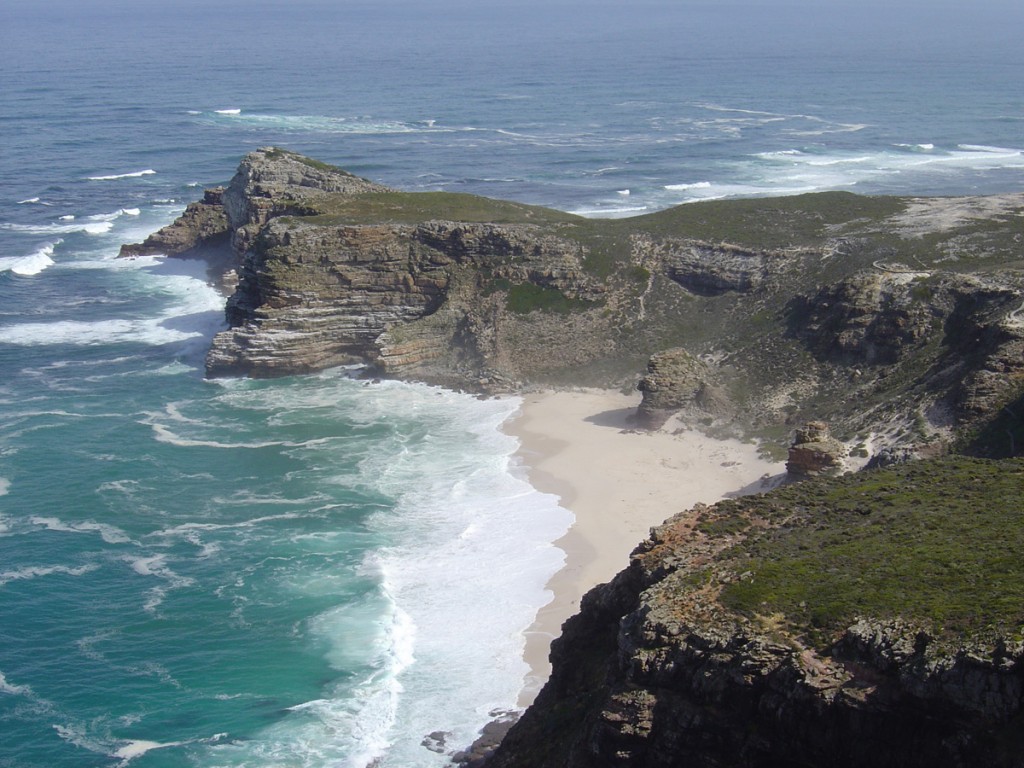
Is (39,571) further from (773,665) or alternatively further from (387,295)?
(773,665)

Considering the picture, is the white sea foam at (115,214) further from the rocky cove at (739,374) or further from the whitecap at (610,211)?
the whitecap at (610,211)

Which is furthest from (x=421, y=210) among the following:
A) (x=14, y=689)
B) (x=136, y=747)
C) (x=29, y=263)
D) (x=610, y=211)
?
(x=136, y=747)

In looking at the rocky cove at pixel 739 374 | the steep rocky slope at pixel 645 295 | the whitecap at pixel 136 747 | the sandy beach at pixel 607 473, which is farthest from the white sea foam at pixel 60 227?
the whitecap at pixel 136 747

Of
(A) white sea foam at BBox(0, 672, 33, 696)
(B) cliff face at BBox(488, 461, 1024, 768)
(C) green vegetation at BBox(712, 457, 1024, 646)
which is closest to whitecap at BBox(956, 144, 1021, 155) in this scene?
(C) green vegetation at BBox(712, 457, 1024, 646)

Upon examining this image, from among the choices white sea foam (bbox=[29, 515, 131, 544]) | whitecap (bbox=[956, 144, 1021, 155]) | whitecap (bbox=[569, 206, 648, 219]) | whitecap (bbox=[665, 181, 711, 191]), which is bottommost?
white sea foam (bbox=[29, 515, 131, 544])

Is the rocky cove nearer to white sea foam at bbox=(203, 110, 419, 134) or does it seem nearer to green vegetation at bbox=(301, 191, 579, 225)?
green vegetation at bbox=(301, 191, 579, 225)

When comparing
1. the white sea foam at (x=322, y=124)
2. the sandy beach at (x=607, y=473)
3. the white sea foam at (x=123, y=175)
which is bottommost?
the sandy beach at (x=607, y=473)
